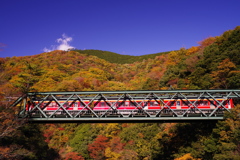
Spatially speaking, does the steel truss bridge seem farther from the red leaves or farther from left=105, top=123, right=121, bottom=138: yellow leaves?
left=105, top=123, right=121, bottom=138: yellow leaves

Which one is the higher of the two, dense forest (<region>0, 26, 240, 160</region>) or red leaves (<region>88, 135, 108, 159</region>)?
dense forest (<region>0, 26, 240, 160</region>)

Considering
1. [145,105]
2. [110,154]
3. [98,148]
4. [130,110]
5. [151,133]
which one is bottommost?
[110,154]

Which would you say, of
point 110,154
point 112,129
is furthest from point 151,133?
point 112,129

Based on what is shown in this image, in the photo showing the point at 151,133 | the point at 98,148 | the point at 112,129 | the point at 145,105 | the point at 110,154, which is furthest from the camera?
the point at 112,129

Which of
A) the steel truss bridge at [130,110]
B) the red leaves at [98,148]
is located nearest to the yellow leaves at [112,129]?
the red leaves at [98,148]

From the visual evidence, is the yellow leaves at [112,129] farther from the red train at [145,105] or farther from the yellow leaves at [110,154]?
the red train at [145,105]

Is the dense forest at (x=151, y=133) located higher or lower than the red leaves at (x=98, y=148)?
higher

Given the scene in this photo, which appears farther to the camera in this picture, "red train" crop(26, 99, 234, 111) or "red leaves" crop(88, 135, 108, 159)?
"red leaves" crop(88, 135, 108, 159)

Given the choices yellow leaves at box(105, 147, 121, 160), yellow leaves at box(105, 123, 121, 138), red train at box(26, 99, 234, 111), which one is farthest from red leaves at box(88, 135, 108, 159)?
red train at box(26, 99, 234, 111)

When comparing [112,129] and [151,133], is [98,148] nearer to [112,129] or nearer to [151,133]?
[112,129]

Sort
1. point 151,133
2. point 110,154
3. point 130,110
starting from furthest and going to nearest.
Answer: point 110,154 → point 151,133 → point 130,110

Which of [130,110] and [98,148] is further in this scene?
[98,148]

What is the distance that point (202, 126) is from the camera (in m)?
27.3

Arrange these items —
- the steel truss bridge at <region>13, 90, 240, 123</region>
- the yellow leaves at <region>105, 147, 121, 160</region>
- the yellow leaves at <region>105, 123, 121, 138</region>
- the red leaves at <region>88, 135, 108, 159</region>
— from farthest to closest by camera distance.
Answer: the yellow leaves at <region>105, 123, 121, 138</region> → the red leaves at <region>88, 135, 108, 159</region> → the yellow leaves at <region>105, 147, 121, 160</region> → the steel truss bridge at <region>13, 90, 240, 123</region>
